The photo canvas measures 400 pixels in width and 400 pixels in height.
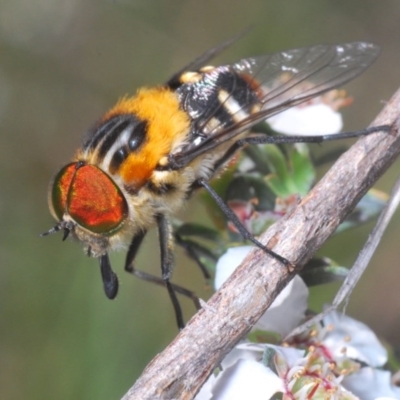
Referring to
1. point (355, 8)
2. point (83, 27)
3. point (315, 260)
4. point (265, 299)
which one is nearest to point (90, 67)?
point (83, 27)

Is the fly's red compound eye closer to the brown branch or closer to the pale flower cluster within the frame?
the pale flower cluster

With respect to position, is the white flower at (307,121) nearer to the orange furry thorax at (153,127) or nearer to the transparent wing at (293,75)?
the transparent wing at (293,75)

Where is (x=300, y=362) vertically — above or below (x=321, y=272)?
below

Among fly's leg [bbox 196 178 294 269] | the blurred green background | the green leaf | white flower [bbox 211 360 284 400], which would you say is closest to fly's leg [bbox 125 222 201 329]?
fly's leg [bbox 196 178 294 269]

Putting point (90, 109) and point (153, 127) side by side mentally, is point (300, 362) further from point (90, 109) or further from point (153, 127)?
point (90, 109)

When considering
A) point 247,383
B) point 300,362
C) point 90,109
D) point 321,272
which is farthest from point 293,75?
point 90,109

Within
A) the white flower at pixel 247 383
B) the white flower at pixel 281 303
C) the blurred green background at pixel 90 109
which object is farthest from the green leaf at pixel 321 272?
the blurred green background at pixel 90 109

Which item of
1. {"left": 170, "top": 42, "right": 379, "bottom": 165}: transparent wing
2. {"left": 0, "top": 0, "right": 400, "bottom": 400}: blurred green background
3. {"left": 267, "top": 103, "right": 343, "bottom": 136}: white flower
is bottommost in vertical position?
{"left": 0, "top": 0, "right": 400, "bottom": 400}: blurred green background
